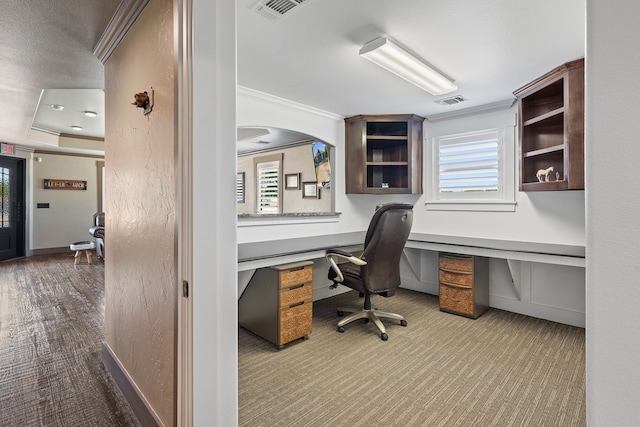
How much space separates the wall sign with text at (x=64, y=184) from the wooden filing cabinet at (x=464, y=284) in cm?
823

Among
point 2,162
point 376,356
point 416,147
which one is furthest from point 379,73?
point 2,162

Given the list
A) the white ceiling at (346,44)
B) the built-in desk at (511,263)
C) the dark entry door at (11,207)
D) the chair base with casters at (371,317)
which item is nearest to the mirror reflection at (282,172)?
the built-in desk at (511,263)

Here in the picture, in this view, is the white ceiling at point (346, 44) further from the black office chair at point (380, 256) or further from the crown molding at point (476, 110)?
the black office chair at point (380, 256)

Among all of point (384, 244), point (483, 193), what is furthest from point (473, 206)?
point (384, 244)

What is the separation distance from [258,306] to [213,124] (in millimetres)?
2041

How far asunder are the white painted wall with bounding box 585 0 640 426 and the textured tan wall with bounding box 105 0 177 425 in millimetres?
1346

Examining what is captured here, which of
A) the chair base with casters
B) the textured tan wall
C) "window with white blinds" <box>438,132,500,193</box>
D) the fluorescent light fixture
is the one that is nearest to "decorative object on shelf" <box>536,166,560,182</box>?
"window with white blinds" <box>438,132,500,193</box>

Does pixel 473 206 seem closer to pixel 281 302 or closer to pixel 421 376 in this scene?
pixel 421 376

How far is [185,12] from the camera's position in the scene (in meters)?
1.17

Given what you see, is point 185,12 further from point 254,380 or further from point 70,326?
point 70,326

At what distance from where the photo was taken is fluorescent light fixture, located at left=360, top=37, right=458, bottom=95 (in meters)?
2.12

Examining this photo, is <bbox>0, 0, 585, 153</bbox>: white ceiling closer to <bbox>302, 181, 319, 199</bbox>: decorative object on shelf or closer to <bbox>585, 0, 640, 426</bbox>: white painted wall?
<bbox>585, 0, 640, 426</bbox>: white painted wall

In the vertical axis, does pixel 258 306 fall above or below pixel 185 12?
below

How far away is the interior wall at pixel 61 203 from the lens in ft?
23.0
